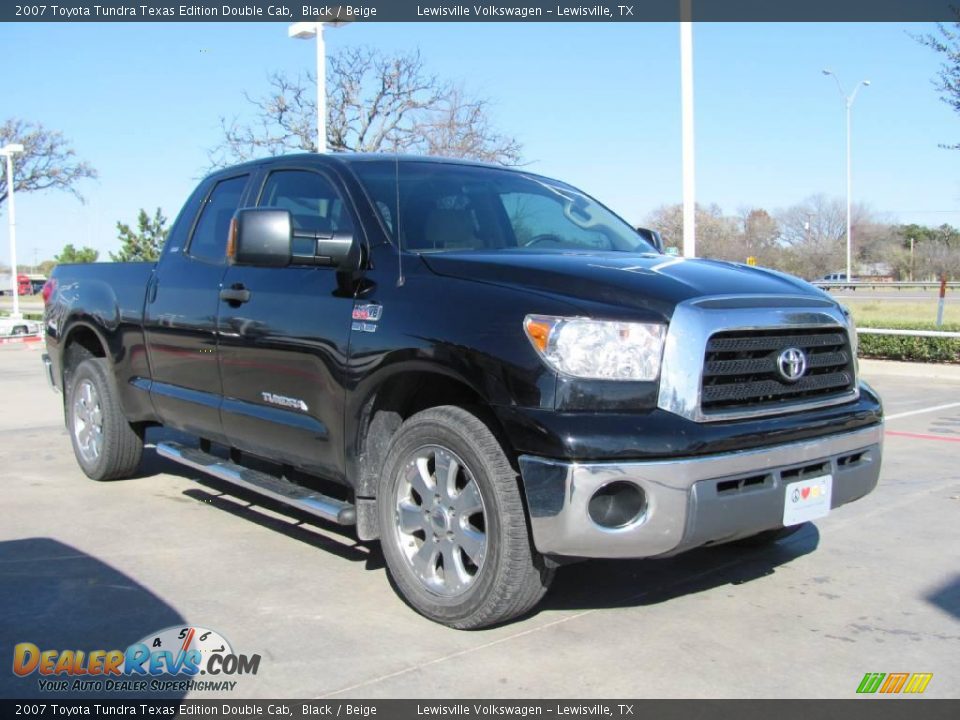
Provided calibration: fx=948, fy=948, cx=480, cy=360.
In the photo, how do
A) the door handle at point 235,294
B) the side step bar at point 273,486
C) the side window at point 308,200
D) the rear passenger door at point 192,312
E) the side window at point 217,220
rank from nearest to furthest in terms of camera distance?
the side step bar at point 273,486 < the side window at point 308,200 < the door handle at point 235,294 < the rear passenger door at point 192,312 < the side window at point 217,220

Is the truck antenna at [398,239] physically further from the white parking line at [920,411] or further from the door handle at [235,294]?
the white parking line at [920,411]

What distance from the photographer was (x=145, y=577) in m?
4.46

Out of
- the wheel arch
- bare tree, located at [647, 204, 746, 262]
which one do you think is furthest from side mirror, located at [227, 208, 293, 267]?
bare tree, located at [647, 204, 746, 262]

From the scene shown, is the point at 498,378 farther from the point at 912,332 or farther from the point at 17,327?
the point at 17,327

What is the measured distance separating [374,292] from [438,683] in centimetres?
166

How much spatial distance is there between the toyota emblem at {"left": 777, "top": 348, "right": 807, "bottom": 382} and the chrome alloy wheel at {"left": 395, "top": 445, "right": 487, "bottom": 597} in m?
1.29

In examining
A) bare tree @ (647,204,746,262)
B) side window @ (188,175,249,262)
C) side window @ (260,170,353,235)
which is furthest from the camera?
bare tree @ (647,204,746,262)

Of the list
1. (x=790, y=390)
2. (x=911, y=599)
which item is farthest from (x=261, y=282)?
(x=911, y=599)

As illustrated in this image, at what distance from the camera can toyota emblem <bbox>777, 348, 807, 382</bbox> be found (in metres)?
3.72

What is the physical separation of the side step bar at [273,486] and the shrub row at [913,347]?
486 inches

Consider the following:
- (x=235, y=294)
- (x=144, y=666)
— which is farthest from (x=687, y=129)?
(x=144, y=666)

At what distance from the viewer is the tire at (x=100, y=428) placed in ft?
20.7

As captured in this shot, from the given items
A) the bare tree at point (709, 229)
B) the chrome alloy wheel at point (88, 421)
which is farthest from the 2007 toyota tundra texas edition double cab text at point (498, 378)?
the bare tree at point (709, 229)

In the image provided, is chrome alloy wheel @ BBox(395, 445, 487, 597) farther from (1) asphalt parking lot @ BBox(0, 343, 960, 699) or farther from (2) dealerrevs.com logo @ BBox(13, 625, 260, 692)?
(2) dealerrevs.com logo @ BBox(13, 625, 260, 692)
